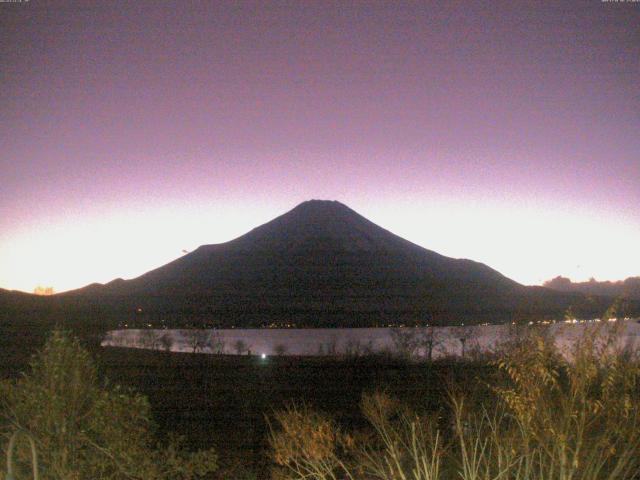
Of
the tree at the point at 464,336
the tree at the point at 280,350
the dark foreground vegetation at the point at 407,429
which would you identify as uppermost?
the dark foreground vegetation at the point at 407,429

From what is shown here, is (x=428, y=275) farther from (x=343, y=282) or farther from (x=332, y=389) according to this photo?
(x=332, y=389)

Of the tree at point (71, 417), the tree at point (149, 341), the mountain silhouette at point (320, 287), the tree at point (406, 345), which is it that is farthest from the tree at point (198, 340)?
the tree at point (71, 417)

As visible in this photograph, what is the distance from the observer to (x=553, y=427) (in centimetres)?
456

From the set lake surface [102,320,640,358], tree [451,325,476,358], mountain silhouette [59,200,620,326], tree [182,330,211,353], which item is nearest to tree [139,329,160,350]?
lake surface [102,320,640,358]

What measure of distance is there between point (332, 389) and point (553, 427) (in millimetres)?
24445

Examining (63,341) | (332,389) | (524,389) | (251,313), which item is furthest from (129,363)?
(251,313)

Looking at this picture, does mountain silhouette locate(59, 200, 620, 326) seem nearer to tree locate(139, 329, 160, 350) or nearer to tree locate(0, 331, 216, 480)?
tree locate(139, 329, 160, 350)

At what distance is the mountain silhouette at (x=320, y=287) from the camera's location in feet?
275

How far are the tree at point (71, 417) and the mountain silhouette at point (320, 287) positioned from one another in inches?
2829

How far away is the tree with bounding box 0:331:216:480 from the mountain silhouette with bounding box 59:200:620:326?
71860 millimetres

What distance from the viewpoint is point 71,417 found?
21.5 ft

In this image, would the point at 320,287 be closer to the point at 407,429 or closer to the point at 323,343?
the point at 323,343

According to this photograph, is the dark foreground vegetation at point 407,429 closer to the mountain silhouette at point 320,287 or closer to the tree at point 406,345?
the tree at point 406,345

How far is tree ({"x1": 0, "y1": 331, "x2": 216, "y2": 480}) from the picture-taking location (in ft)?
21.0
